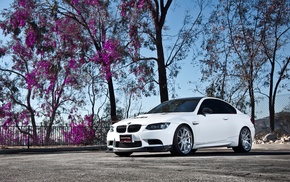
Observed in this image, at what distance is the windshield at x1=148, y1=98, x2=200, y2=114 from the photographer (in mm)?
11778

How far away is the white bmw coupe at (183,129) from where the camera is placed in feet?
35.0

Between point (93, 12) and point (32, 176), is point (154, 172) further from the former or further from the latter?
point (93, 12)

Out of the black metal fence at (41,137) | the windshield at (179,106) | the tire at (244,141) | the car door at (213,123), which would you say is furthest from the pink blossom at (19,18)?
the tire at (244,141)

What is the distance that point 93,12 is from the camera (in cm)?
2595

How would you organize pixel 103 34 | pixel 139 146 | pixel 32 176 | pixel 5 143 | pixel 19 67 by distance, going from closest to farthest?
1. pixel 32 176
2. pixel 139 146
3. pixel 5 143
4. pixel 103 34
5. pixel 19 67

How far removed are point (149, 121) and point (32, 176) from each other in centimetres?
449

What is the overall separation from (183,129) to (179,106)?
1.12m

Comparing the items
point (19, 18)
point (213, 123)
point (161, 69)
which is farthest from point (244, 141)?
point (19, 18)

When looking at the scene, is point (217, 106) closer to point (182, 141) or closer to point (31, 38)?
point (182, 141)

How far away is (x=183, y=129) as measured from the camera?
11.0 metres

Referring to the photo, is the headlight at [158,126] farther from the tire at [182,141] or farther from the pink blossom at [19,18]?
the pink blossom at [19,18]

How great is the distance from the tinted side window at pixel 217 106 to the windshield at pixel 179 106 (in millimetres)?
245

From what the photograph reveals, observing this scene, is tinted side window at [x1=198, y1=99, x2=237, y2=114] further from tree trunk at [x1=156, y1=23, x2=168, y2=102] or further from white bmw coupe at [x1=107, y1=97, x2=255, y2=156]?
tree trunk at [x1=156, y1=23, x2=168, y2=102]

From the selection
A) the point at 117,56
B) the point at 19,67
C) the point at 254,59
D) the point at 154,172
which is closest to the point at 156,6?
the point at 117,56
